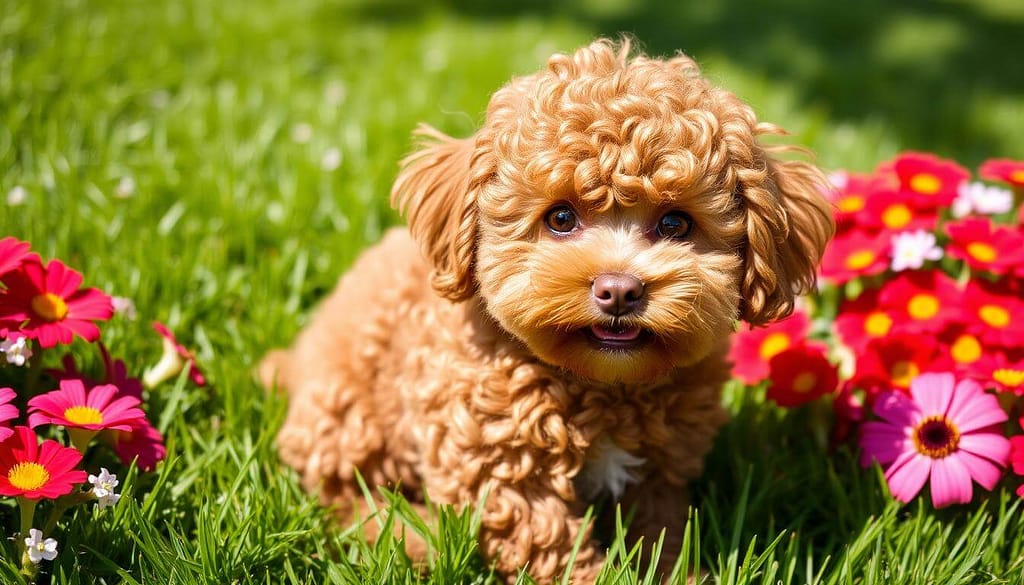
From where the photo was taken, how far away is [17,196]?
3834 mm

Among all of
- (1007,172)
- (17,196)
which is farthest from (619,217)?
(17,196)

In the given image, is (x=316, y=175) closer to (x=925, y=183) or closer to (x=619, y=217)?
(x=619, y=217)

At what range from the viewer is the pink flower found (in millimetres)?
2535

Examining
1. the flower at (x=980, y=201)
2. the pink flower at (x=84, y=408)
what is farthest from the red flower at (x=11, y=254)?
the flower at (x=980, y=201)

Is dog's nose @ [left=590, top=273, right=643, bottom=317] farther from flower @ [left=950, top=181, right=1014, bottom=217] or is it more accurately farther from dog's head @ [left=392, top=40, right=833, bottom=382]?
flower @ [left=950, top=181, right=1014, bottom=217]

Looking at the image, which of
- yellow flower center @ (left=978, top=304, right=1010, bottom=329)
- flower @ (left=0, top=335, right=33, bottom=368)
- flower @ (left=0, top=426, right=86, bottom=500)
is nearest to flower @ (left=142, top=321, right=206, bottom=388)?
flower @ (left=0, top=335, right=33, bottom=368)

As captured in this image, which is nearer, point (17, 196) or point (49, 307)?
point (49, 307)

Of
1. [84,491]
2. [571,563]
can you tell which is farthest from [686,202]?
[84,491]

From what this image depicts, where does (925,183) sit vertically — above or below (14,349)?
above

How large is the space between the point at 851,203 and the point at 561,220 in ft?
5.75

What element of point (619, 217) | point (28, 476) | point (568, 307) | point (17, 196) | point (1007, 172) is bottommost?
point (28, 476)

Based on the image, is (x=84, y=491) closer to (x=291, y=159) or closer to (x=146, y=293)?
(x=146, y=293)

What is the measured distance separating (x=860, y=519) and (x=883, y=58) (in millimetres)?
5074

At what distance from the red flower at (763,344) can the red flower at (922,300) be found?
0.32 metres
